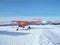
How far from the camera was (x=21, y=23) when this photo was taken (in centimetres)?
3356

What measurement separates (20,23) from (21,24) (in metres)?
0.45

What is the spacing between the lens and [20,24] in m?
33.1

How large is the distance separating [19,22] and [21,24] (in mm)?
1202

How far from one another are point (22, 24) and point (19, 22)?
108 centimetres

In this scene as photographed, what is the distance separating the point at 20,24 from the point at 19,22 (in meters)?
1.17

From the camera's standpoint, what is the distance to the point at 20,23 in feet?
110

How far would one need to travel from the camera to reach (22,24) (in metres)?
33.4

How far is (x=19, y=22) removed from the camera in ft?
112

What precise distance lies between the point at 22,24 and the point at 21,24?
1.11ft

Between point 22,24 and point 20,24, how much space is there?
498 mm

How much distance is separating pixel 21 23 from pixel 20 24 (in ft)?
1.86

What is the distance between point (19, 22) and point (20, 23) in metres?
0.76
